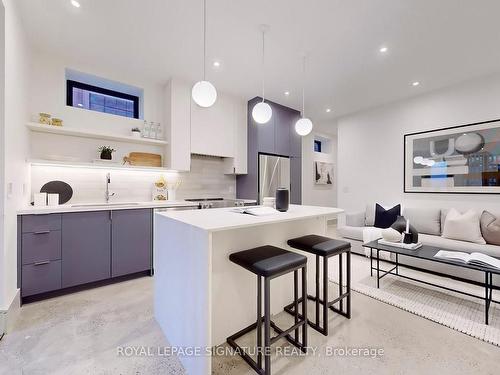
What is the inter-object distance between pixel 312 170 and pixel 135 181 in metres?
4.63

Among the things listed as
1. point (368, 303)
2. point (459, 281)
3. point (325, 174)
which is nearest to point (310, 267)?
point (368, 303)

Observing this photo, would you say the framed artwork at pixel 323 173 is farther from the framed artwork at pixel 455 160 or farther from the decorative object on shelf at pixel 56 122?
the decorative object on shelf at pixel 56 122

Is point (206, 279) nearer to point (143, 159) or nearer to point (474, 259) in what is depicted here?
point (474, 259)

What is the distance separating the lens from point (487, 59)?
9.08 feet

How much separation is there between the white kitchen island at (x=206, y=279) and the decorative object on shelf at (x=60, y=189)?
6.10 feet

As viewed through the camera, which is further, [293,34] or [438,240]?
[438,240]

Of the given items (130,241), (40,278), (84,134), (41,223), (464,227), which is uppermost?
(84,134)

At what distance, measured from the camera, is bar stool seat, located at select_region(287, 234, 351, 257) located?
1.74m

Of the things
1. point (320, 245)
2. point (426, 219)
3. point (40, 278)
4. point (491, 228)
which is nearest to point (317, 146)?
point (426, 219)

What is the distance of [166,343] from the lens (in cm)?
166

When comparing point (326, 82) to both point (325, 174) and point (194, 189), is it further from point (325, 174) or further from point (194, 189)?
point (325, 174)

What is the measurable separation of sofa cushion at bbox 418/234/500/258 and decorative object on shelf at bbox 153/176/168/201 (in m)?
3.82

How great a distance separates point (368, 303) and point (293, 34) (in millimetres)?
2843

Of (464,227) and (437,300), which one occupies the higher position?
(464,227)
